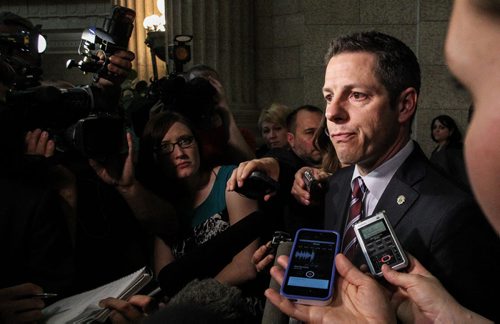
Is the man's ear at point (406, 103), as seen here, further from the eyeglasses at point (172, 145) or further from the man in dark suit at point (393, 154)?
the eyeglasses at point (172, 145)

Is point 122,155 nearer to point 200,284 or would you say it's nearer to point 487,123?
point 200,284

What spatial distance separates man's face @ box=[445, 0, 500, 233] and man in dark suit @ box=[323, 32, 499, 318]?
955 mm

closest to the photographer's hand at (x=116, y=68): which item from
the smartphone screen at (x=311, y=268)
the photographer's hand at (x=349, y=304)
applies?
the smartphone screen at (x=311, y=268)

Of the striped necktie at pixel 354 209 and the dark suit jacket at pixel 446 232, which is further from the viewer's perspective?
the striped necktie at pixel 354 209

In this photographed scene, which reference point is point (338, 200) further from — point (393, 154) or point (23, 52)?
point (23, 52)

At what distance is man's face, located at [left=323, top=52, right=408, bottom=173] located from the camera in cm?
157

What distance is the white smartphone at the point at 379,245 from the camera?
1.16 m

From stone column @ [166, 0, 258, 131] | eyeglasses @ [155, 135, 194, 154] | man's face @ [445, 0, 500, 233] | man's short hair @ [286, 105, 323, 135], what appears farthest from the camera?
stone column @ [166, 0, 258, 131]

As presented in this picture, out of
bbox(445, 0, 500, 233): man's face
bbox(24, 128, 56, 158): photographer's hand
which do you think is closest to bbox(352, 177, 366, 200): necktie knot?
bbox(24, 128, 56, 158): photographer's hand

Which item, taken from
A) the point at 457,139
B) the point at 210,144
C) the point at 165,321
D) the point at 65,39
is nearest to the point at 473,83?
the point at 165,321

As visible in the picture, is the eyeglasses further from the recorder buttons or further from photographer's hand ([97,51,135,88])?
the recorder buttons

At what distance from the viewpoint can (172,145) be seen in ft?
7.92

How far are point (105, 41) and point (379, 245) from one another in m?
1.48

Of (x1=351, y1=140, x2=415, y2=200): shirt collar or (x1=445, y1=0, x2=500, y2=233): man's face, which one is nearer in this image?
(x1=445, y1=0, x2=500, y2=233): man's face
